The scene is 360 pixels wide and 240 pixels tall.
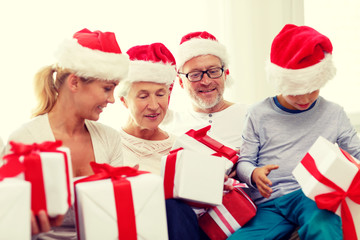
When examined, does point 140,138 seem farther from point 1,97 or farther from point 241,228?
point 1,97

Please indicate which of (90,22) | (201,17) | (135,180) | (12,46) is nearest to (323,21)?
(201,17)

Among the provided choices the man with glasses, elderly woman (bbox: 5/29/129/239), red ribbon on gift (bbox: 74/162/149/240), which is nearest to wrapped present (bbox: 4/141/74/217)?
red ribbon on gift (bbox: 74/162/149/240)

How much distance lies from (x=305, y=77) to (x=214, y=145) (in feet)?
1.52

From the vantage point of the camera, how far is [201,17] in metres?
2.87

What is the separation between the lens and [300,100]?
176 cm

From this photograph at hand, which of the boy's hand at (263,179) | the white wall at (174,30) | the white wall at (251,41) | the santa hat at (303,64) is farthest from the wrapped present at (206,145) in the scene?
the white wall at (251,41)

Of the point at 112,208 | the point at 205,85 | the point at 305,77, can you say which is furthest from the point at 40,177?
the point at 205,85

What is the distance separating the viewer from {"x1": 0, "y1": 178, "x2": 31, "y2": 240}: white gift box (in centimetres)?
110

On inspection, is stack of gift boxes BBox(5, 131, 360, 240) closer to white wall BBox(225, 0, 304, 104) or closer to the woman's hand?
the woman's hand

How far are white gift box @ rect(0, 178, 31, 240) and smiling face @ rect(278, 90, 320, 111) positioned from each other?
113 centimetres

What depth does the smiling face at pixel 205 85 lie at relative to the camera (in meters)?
2.25

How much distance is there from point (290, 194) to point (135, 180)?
714 mm

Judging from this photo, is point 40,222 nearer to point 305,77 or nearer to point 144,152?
point 144,152

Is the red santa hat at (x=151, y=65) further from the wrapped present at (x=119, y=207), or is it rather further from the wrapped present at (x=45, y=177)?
the wrapped present at (x=45, y=177)
